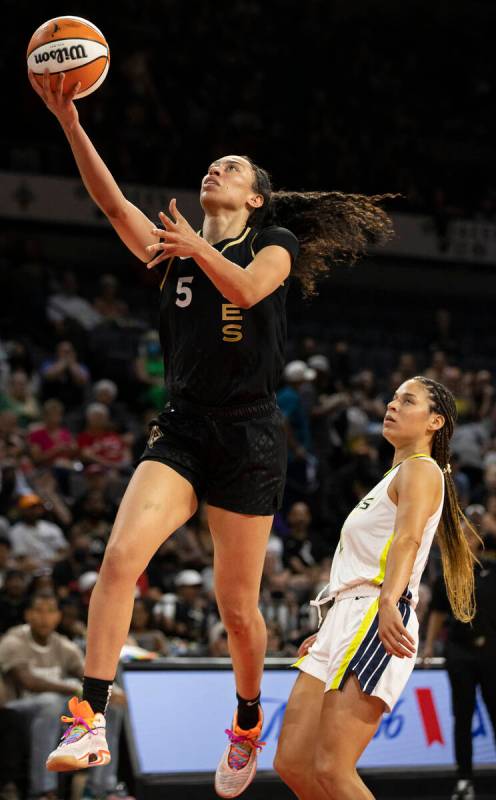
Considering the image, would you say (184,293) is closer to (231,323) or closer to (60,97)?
→ (231,323)

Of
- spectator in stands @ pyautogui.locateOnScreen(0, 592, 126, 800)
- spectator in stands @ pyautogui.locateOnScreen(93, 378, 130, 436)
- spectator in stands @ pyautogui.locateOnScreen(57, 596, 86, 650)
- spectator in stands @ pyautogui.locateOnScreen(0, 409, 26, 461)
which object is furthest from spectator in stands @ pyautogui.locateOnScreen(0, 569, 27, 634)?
spectator in stands @ pyautogui.locateOnScreen(93, 378, 130, 436)

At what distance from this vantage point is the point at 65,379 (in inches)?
527

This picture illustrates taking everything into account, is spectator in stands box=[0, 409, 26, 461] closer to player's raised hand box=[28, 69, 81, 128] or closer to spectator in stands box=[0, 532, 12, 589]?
spectator in stands box=[0, 532, 12, 589]

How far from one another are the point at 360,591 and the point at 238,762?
1022 millimetres

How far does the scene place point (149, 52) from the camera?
18.8 meters

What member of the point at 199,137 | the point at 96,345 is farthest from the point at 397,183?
the point at 96,345

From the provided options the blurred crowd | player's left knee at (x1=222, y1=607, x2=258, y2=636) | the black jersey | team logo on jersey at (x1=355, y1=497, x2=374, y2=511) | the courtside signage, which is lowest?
the courtside signage

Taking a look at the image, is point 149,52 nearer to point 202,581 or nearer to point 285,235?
point 202,581

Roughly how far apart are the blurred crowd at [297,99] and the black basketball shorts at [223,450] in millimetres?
12951

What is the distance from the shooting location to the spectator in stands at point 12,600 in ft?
30.5

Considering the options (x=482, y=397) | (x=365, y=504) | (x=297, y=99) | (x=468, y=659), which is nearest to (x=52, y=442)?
(x=468, y=659)

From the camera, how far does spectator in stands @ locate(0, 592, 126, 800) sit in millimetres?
8219

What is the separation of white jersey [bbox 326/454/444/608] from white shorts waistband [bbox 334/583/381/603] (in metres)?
0.01

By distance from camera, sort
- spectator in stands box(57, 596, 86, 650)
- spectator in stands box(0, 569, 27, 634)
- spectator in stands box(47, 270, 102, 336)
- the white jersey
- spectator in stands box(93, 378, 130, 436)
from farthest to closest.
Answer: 1. spectator in stands box(47, 270, 102, 336)
2. spectator in stands box(93, 378, 130, 436)
3. spectator in stands box(57, 596, 86, 650)
4. spectator in stands box(0, 569, 27, 634)
5. the white jersey
